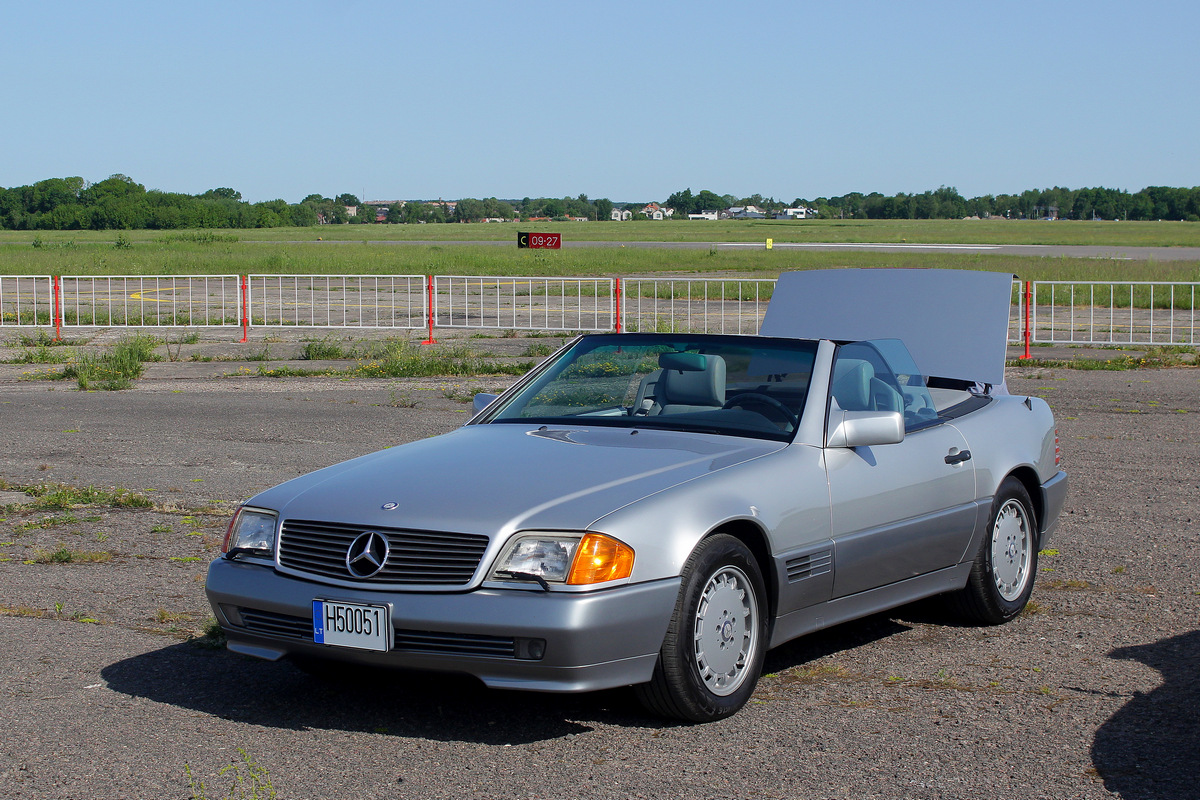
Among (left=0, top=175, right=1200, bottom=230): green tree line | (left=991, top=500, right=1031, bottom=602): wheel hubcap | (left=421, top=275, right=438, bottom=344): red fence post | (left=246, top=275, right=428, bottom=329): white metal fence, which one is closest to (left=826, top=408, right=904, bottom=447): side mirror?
(left=991, top=500, right=1031, bottom=602): wheel hubcap

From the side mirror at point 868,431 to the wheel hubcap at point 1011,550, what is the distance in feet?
3.85

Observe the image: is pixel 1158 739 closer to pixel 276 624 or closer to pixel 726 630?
pixel 726 630

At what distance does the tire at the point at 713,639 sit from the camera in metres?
4.29

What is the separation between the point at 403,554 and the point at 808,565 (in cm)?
160

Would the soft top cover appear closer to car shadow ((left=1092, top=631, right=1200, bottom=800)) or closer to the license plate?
car shadow ((left=1092, top=631, right=1200, bottom=800))

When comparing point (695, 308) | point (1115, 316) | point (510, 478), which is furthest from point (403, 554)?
point (1115, 316)

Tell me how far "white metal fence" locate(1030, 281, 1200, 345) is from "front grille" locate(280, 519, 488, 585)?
1564 cm

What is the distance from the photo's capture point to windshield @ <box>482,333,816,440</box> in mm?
5363

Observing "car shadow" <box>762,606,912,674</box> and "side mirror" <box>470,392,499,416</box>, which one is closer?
"car shadow" <box>762,606,912,674</box>

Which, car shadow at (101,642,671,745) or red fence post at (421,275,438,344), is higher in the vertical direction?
red fence post at (421,275,438,344)

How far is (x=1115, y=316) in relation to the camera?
28406 mm

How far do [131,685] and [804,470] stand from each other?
2.75 metres

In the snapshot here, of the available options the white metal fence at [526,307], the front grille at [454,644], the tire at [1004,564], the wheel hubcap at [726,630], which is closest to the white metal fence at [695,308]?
the white metal fence at [526,307]

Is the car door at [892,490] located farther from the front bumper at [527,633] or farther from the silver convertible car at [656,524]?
the front bumper at [527,633]
